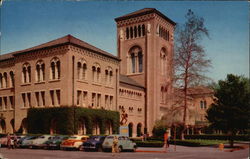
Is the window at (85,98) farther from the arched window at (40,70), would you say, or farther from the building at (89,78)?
the arched window at (40,70)

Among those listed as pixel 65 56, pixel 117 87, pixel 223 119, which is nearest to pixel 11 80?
pixel 65 56

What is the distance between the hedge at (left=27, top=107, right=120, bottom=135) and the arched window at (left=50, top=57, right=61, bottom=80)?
446cm

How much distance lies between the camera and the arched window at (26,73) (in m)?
47.8

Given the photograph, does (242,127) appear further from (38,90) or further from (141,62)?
(141,62)

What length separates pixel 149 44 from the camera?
64188 millimetres

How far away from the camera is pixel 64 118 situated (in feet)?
140

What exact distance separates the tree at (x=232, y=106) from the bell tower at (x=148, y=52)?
81.4ft

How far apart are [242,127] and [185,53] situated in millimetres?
10841

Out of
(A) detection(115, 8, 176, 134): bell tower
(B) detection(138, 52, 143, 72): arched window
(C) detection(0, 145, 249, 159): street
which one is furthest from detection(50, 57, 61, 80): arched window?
(B) detection(138, 52, 143, 72): arched window

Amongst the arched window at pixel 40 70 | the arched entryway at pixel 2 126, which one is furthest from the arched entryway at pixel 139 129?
the arched entryway at pixel 2 126

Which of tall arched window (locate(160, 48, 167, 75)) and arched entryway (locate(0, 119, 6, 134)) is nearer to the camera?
arched entryway (locate(0, 119, 6, 134))

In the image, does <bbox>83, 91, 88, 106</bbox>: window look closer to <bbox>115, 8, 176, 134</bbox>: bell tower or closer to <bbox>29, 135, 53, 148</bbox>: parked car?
<bbox>29, 135, 53, 148</bbox>: parked car

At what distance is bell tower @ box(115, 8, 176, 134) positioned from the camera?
208 feet

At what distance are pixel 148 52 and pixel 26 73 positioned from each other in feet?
81.4
